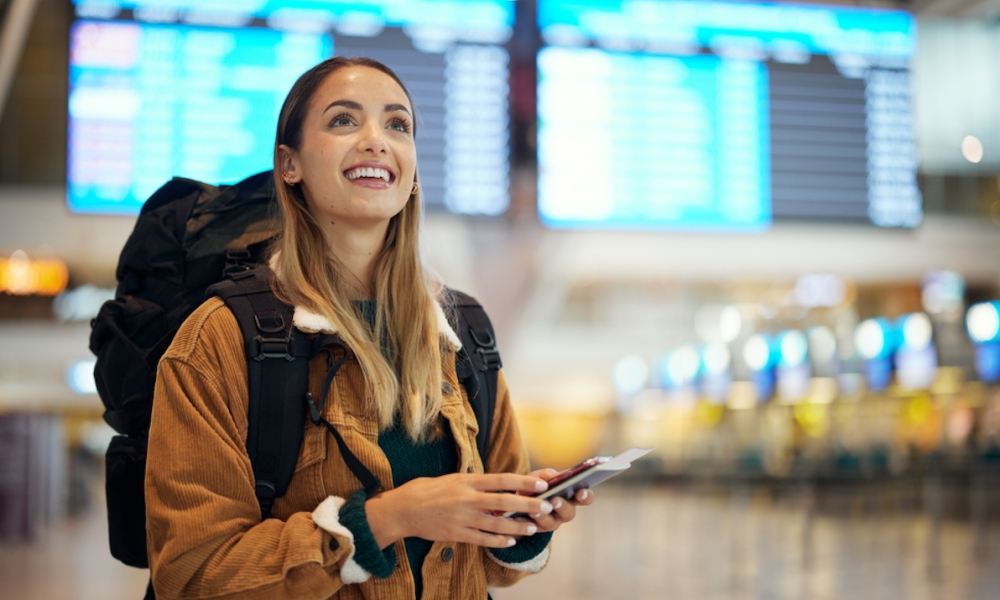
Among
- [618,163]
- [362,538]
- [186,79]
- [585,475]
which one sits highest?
[186,79]

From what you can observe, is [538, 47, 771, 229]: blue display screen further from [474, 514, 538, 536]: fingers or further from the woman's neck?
[474, 514, 538, 536]: fingers

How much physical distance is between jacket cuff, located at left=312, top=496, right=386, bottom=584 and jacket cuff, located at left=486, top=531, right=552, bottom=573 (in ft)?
1.27

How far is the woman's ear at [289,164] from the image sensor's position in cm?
177

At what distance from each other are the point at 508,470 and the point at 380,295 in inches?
19.7

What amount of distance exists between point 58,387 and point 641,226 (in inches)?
662

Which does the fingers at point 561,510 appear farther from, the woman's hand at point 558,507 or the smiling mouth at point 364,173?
the smiling mouth at point 364,173

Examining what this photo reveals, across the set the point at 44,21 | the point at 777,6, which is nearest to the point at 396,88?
the point at 777,6

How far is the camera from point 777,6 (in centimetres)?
557

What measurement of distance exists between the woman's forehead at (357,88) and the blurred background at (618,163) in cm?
42

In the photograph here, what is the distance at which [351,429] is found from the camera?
158 cm

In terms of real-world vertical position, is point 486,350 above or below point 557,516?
above

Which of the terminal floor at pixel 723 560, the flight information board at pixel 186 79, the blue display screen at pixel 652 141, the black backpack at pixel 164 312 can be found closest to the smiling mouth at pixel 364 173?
the black backpack at pixel 164 312

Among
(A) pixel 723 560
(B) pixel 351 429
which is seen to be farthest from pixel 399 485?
(A) pixel 723 560

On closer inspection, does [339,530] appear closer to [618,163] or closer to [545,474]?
[545,474]
